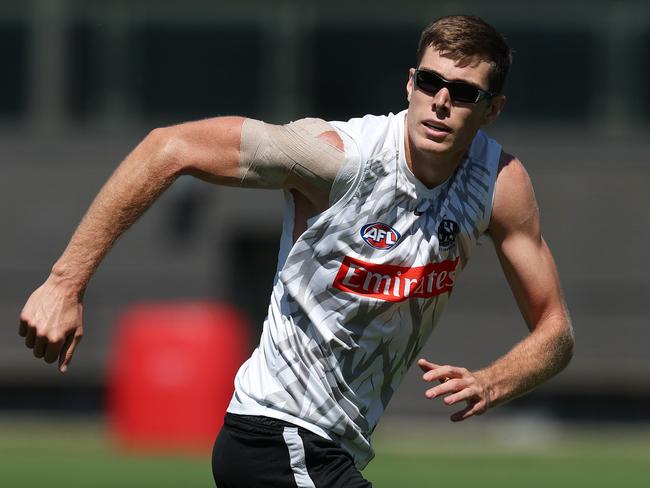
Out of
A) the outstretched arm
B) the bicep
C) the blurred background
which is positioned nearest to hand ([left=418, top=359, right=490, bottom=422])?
the outstretched arm

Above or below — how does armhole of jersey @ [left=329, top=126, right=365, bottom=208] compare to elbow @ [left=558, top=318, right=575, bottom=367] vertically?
above

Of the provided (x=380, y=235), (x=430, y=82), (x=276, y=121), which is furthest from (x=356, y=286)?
(x=276, y=121)

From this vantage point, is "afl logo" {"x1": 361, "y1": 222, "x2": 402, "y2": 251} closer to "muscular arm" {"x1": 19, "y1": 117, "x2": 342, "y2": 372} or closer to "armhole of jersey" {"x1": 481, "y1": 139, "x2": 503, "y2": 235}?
"muscular arm" {"x1": 19, "y1": 117, "x2": 342, "y2": 372}

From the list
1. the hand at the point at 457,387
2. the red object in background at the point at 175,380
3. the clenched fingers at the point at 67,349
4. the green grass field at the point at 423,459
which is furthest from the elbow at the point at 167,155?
the red object in background at the point at 175,380

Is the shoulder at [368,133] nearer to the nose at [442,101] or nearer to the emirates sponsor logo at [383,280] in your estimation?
the nose at [442,101]

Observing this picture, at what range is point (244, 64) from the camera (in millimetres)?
20594

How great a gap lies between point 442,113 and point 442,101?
4 centimetres

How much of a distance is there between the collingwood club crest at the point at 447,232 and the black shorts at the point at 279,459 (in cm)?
87

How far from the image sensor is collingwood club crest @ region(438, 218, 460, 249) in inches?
225

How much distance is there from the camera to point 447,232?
5738 millimetres

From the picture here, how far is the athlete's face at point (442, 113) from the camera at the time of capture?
18.3 ft

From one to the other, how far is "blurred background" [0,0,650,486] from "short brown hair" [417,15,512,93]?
537 inches

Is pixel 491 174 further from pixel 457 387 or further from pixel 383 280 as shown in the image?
pixel 457 387

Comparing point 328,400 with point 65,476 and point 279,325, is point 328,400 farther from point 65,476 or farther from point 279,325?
point 65,476
